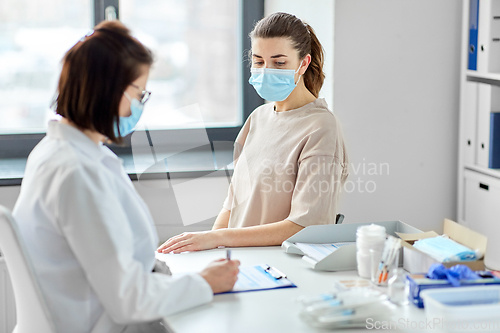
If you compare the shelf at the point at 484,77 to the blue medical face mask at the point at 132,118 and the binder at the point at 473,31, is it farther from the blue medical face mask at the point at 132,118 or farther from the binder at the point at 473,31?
the blue medical face mask at the point at 132,118

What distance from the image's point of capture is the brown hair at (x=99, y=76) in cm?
105

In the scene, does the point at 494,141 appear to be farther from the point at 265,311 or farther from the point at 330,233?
the point at 265,311

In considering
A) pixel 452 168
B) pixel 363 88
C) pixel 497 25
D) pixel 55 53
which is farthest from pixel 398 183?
pixel 55 53

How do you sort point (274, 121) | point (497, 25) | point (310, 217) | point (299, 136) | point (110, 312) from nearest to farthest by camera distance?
point (110, 312) < point (310, 217) < point (299, 136) < point (274, 121) < point (497, 25)

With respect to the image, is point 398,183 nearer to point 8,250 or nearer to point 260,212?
point 260,212

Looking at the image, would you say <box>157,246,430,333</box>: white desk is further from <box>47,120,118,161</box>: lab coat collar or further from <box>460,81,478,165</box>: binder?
<box>460,81,478,165</box>: binder

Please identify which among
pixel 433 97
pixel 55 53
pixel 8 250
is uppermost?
pixel 55 53

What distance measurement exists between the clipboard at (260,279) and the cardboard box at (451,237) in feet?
0.98

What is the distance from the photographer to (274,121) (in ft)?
6.04

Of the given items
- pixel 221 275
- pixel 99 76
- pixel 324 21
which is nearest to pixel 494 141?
pixel 324 21

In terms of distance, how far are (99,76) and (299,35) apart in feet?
2.91

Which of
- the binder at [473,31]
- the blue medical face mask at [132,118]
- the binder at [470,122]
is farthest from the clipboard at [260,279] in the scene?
the binder at [473,31]

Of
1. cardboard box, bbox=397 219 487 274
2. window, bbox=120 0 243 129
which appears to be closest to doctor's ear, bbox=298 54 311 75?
cardboard box, bbox=397 219 487 274

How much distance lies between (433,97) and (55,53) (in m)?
1.92
